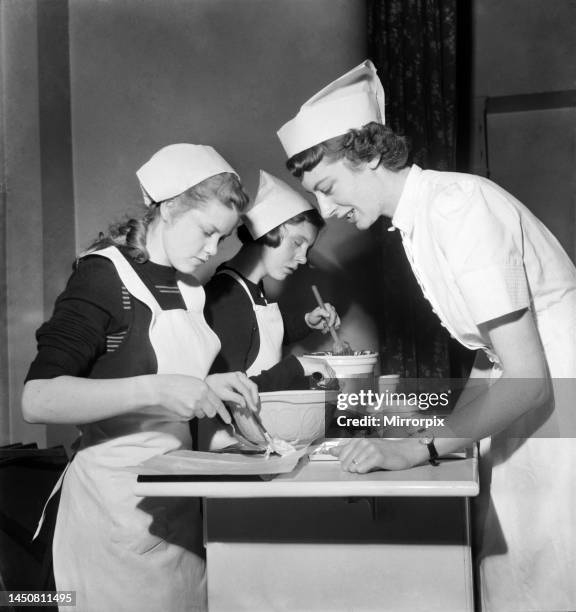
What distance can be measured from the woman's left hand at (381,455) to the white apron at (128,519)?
1.19 ft

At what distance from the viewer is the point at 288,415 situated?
109 centimetres

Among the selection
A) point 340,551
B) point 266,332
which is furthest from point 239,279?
point 340,551

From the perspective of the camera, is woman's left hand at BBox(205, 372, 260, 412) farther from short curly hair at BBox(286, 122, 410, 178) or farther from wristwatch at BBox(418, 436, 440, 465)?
short curly hair at BBox(286, 122, 410, 178)

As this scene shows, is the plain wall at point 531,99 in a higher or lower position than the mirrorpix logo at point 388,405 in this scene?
higher

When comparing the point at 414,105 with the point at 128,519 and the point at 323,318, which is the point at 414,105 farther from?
the point at 128,519

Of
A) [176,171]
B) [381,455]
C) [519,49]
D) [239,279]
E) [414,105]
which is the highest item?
[519,49]

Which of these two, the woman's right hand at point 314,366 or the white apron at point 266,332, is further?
the white apron at point 266,332

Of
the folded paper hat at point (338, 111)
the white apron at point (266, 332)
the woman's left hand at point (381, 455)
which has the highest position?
the folded paper hat at point (338, 111)

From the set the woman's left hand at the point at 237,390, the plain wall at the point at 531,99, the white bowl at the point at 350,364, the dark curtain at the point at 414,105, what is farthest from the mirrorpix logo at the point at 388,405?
the plain wall at the point at 531,99

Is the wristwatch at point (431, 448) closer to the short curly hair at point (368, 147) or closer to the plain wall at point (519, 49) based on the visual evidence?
the short curly hair at point (368, 147)

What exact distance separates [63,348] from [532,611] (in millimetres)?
802

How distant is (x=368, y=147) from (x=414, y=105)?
41.7 inches

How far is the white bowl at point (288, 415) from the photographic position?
1.08 m

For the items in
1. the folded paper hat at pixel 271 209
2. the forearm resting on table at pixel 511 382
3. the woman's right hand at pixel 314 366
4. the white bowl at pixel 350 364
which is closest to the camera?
the forearm resting on table at pixel 511 382
